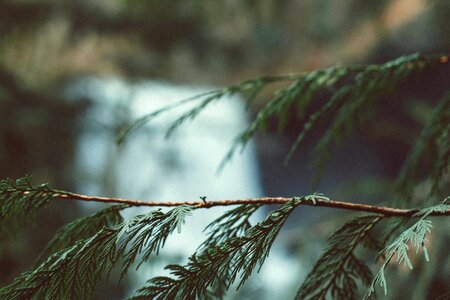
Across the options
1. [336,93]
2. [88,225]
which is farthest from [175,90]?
[88,225]

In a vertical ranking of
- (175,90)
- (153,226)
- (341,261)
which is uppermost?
(153,226)

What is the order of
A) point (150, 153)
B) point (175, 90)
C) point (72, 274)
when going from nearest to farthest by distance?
point (72, 274) → point (150, 153) → point (175, 90)

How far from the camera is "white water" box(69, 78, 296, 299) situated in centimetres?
318

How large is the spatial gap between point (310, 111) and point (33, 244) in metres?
2.58

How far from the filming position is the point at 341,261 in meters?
0.86

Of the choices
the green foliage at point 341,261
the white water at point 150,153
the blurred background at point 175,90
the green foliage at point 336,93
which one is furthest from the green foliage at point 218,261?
the white water at point 150,153

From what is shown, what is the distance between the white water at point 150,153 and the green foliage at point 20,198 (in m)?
2.18

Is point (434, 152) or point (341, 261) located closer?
point (341, 261)

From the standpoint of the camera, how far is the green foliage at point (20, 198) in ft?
2.51

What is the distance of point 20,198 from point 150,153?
2900 mm

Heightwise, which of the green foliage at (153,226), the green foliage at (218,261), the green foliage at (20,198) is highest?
the green foliage at (20,198)

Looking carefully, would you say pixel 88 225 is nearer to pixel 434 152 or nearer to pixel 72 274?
pixel 72 274

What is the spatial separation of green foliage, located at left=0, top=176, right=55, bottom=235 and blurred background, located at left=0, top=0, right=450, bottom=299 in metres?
1.55

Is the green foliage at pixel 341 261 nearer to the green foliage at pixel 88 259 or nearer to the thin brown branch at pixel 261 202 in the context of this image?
the thin brown branch at pixel 261 202
